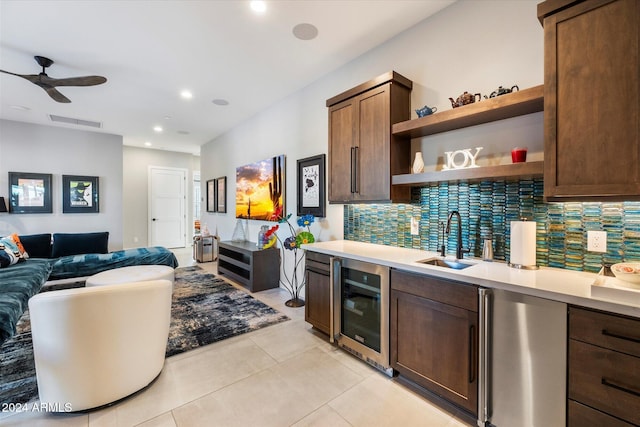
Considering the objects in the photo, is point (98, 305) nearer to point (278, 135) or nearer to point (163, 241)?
point (278, 135)

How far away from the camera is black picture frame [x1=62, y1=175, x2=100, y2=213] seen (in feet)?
18.5

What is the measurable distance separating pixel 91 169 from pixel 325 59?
18.8ft

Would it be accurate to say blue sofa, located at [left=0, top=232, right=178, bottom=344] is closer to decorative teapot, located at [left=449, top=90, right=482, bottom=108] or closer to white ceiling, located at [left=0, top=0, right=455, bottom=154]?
white ceiling, located at [left=0, top=0, right=455, bottom=154]

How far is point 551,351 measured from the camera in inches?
53.1

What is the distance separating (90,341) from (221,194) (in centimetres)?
485

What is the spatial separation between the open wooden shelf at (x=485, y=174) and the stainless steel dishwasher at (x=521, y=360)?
0.73 m

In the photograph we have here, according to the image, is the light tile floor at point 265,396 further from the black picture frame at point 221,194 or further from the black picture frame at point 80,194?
the black picture frame at point 80,194

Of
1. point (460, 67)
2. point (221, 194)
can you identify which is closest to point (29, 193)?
point (221, 194)

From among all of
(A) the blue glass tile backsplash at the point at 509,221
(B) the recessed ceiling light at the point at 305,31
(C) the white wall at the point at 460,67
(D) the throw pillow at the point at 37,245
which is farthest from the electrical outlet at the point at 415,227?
(D) the throw pillow at the point at 37,245

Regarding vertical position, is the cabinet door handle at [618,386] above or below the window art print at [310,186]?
below

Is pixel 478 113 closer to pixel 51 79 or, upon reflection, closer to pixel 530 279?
pixel 530 279

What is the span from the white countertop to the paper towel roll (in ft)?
0.22

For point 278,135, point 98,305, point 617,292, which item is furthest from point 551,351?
point 278,135

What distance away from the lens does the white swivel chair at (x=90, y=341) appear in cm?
160
